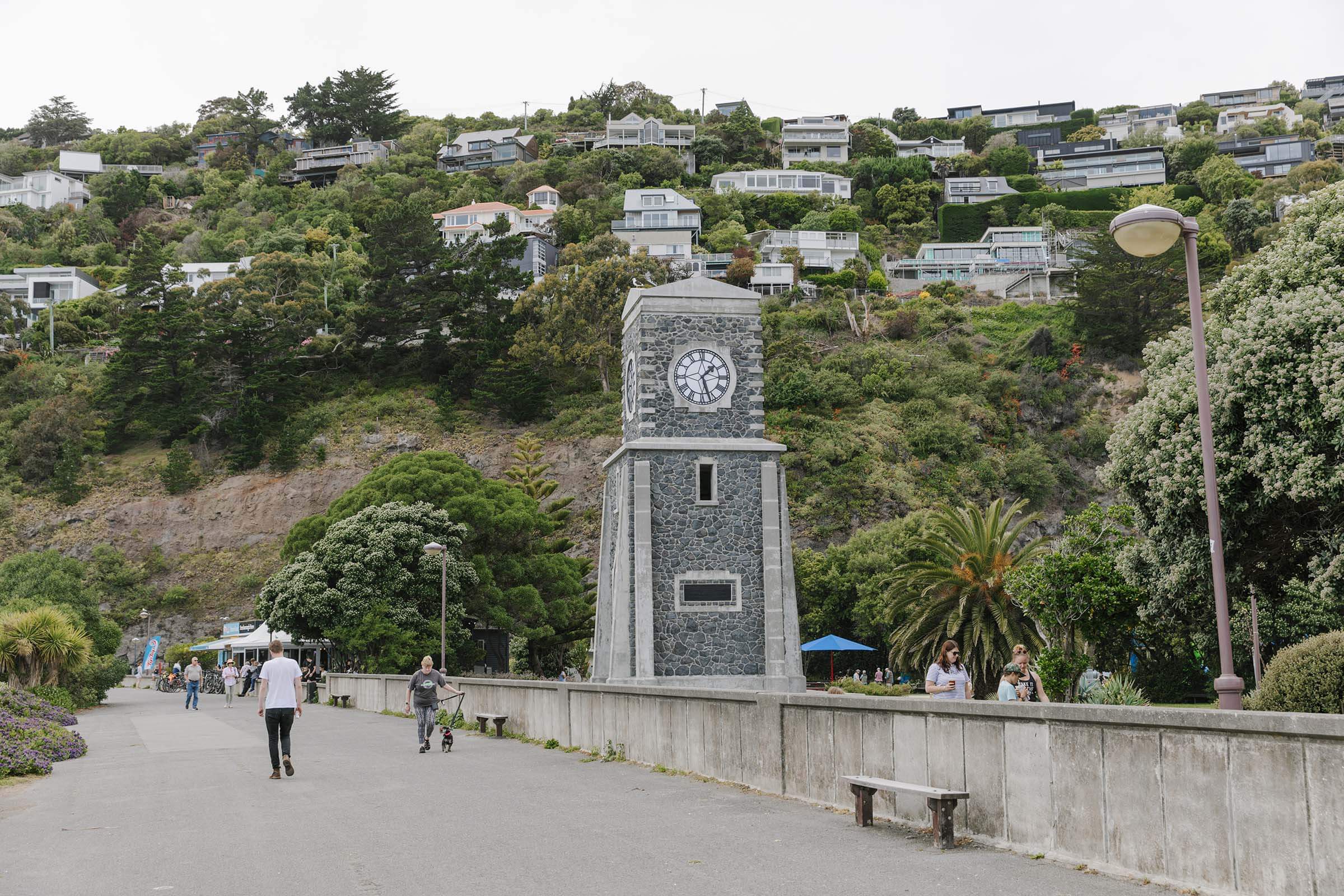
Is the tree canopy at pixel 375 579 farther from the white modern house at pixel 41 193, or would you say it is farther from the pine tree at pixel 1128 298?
the white modern house at pixel 41 193

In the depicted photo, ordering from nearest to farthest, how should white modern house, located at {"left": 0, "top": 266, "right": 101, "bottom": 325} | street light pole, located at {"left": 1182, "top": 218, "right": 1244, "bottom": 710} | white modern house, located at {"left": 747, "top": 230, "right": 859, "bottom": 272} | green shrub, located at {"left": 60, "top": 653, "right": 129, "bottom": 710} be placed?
street light pole, located at {"left": 1182, "top": 218, "right": 1244, "bottom": 710}
green shrub, located at {"left": 60, "top": 653, "right": 129, "bottom": 710}
white modern house, located at {"left": 747, "top": 230, "right": 859, "bottom": 272}
white modern house, located at {"left": 0, "top": 266, "right": 101, "bottom": 325}

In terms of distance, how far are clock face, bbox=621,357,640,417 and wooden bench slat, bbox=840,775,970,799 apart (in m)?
19.1

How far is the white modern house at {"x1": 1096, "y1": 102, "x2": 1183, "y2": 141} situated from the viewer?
458 feet

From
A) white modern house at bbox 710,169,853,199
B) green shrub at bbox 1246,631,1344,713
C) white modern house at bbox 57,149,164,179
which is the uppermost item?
white modern house at bbox 57,149,164,179

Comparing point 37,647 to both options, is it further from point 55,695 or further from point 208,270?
point 208,270

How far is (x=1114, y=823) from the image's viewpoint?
292 inches

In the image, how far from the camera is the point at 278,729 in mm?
14250

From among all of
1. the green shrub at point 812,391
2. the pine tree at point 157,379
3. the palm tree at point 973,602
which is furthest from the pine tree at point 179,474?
the palm tree at point 973,602

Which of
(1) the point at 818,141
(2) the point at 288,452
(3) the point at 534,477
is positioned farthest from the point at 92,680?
(1) the point at 818,141

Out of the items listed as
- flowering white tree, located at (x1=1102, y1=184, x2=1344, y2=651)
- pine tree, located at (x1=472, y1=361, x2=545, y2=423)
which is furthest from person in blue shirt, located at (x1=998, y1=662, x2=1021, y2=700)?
pine tree, located at (x1=472, y1=361, x2=545, y2=423)

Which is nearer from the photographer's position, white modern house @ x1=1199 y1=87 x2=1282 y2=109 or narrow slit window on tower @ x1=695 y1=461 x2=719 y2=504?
narrow slit window on tower @ x1=695 y1=461 x2=719 y2=504

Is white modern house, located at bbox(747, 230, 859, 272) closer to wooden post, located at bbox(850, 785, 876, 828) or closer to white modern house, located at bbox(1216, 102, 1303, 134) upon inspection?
white modern house, located at bbox(1216, 102, 1303, 134)

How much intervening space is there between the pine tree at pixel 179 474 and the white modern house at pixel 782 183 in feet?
194

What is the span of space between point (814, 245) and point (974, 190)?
2861 cm
